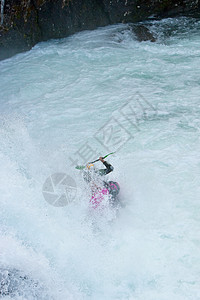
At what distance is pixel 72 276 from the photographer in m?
3.59

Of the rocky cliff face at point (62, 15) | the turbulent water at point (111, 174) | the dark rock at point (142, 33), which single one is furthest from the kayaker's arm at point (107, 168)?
the rocky cliff face at point (62, 15)

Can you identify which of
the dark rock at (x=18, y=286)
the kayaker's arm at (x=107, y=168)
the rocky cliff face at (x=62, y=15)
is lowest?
the dark rock at (x=18, y=286)

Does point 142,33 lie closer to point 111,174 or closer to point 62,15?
point 62,15

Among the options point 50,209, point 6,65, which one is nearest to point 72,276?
point 50,209

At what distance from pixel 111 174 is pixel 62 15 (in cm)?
889

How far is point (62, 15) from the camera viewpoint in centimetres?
1111

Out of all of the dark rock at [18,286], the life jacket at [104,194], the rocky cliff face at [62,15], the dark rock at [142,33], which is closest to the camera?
the dark rock at [18,286]

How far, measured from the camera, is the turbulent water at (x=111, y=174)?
351cm

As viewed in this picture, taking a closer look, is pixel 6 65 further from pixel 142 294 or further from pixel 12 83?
pixel 142 294

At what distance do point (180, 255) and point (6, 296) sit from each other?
2.34 m

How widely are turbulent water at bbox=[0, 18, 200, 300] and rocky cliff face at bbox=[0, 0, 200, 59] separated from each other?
186 centimetres

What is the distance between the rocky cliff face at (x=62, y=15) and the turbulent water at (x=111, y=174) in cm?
186

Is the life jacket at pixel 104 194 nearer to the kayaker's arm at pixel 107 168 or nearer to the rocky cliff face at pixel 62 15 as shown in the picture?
the kayaker's arm at pixel 107 168

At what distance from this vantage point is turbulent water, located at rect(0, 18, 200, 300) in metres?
3.51
